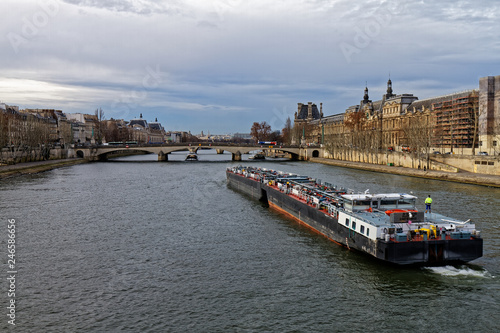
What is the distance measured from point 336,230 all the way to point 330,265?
Answer: 4851 millimetres

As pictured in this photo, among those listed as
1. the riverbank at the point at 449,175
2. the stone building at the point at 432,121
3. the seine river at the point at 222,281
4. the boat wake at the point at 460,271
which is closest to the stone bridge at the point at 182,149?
the stone building at the point at 432,121

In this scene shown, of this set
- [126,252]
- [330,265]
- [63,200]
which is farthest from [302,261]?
[63,200]

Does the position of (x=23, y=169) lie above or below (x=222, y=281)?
above

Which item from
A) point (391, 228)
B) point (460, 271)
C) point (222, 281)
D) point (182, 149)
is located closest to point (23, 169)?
point (182, 149)

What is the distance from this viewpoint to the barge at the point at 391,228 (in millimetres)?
23859

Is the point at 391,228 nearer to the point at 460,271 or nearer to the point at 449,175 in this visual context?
the point at 460,271

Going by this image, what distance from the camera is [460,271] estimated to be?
23.7m

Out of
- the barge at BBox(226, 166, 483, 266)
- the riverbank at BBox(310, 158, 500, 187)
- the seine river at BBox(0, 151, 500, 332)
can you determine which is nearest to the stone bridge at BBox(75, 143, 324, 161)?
the riverbank at BBox(310, 158, 500, 187)

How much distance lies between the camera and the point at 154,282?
75.4 feet

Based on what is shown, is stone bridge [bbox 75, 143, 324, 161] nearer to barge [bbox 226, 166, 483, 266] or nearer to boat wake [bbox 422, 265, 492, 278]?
barge [bbox 226, 166, 483, 266]

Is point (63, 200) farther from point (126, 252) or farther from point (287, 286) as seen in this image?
point (287, 286)

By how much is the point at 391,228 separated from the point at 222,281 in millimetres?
9425

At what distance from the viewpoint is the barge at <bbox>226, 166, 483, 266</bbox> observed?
2386 cm

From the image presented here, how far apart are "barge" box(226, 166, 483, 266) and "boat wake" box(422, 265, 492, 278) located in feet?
1.19
